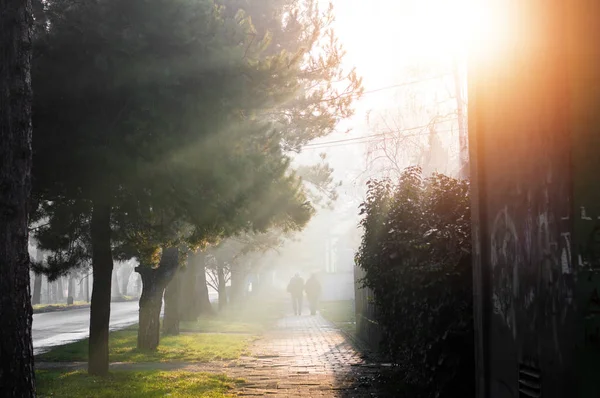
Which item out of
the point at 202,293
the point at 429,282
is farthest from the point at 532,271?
the point at 202,293

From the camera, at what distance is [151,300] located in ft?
58.1

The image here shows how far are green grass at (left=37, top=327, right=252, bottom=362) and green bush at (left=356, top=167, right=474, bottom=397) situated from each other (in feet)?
24.5

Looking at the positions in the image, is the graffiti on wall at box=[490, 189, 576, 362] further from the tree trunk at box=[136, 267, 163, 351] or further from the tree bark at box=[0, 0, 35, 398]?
the tree trunk at box=[136, 267, 163, 351]

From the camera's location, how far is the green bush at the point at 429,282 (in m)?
6.98

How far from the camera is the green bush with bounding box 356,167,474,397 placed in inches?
275

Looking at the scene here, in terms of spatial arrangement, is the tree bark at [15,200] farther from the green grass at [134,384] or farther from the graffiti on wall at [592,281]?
the graffiti on wall at [592,281]

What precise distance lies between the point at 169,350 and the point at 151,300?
1.79m

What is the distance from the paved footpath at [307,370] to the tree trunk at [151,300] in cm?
249

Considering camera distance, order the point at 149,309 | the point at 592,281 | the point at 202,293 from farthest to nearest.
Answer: the point at 202,293, the point at 149,309, the point at 592,281

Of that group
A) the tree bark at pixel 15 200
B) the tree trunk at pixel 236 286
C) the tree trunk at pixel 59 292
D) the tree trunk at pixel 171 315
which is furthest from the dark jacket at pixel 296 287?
the tree trunk at pixel 59 292

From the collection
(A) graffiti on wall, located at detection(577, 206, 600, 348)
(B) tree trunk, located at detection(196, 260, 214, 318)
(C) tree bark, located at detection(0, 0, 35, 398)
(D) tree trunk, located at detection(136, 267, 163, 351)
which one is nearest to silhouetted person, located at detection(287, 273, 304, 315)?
(B) tree trunk, located at detection(196, 260, 214, 318)

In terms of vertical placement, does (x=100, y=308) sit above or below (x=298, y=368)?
above

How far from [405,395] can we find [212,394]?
2.87 meters

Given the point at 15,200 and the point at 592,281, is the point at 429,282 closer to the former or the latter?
the point at 592,281
